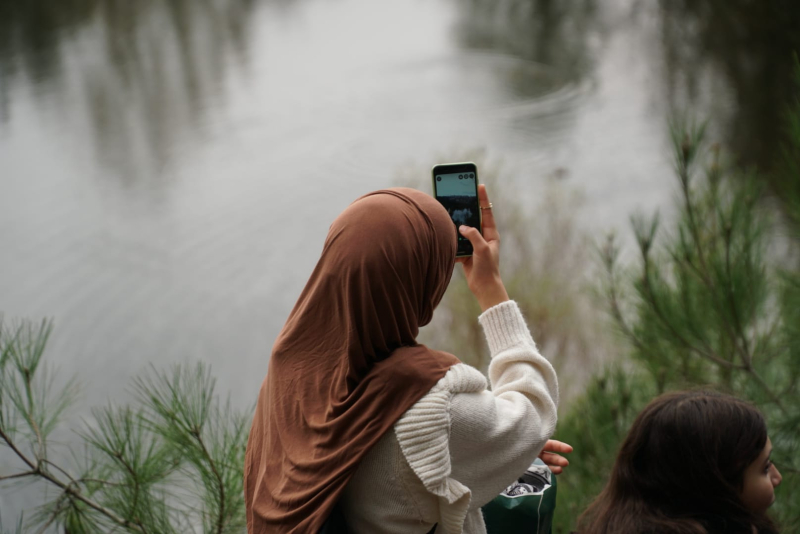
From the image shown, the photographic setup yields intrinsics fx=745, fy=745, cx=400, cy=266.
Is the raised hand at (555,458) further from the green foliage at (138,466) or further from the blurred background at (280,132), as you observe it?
the blurred background at (280,132)

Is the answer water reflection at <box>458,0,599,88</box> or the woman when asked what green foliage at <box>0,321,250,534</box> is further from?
water reflection at <box>458,0,599,88</box>

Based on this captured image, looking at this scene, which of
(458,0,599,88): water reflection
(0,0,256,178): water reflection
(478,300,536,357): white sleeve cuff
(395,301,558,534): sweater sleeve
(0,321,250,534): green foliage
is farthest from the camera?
(458,0,599,88): water reflection

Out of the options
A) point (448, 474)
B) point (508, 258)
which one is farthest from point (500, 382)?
point (508, 258)

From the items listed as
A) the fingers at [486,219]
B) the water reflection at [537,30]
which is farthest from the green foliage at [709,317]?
the water reflection at [537,30]

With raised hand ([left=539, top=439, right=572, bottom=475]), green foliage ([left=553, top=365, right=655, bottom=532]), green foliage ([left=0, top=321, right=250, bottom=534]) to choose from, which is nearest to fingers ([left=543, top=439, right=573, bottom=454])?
raised hand ([left=539, top=439, right=572, bottom=475])

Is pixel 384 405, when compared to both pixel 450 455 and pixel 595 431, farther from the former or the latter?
pixel 595 431

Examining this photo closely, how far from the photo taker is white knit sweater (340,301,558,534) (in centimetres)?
55

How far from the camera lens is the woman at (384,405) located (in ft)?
1.82

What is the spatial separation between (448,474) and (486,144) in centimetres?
337

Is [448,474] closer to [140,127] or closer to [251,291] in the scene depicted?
[251,291]

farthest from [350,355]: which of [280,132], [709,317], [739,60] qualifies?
[739,60]

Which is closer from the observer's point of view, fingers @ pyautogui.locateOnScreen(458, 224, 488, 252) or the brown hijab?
the brown hijab

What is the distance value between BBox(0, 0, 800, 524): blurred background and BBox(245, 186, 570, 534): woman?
214 cm

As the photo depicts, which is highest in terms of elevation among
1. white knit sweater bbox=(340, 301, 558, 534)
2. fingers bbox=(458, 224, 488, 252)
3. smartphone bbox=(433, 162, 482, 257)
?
smartphone bbox=(433, 162, 482, 257)
